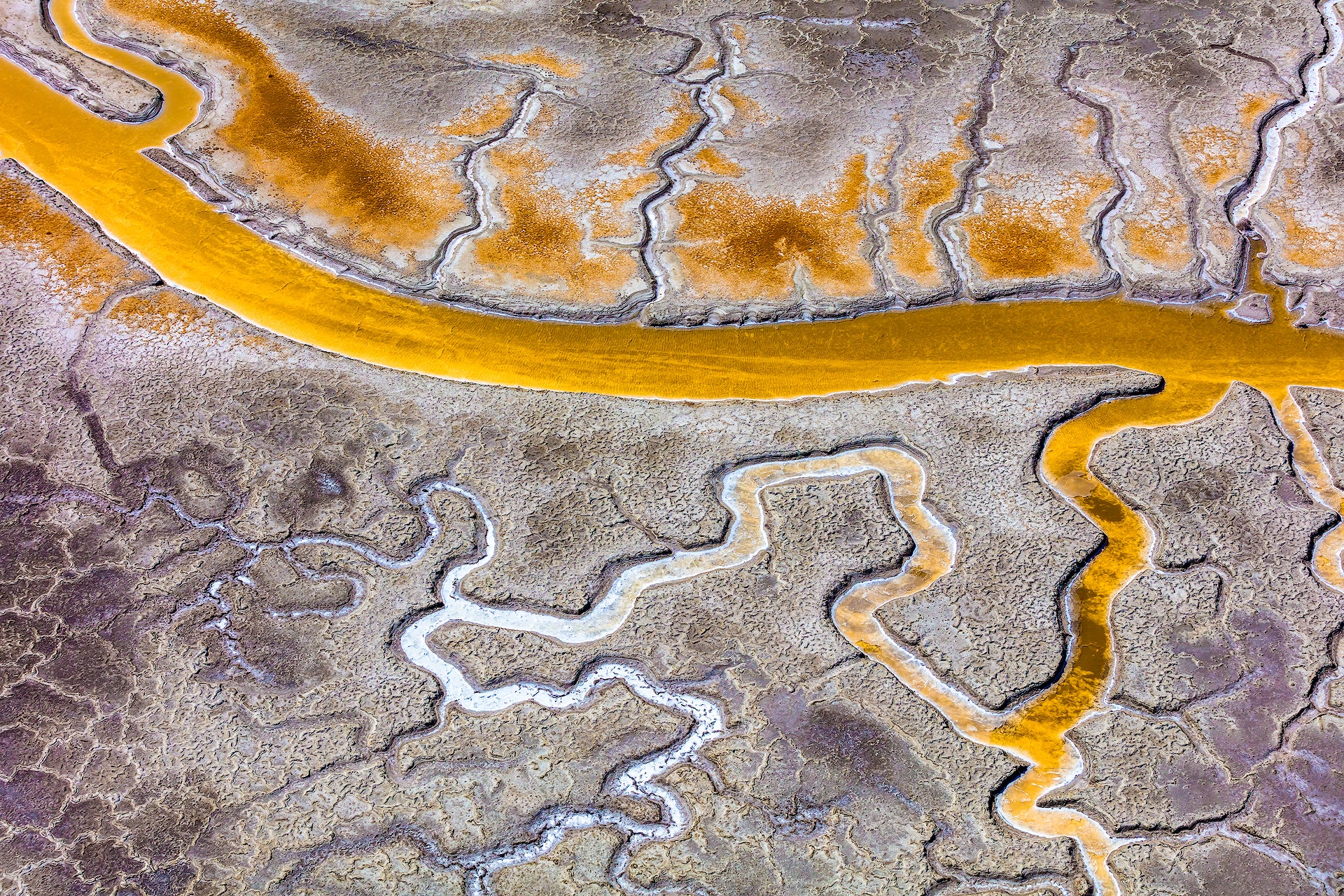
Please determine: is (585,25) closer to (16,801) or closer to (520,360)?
(520,360)

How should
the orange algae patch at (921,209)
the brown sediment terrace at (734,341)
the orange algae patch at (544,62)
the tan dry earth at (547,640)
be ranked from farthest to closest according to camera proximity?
the orange algae patch at (544,62) < the orange algae patch at (921,209) < the brown sediment terrace at (734,341) < the tan dry earth at (547,640)

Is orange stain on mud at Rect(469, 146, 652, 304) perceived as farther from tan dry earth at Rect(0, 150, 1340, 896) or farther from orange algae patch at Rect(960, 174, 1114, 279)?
orange algae patch at Rect(960, 174, 1114, 279)

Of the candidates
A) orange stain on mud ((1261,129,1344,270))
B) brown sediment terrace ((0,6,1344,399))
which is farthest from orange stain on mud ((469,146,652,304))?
orange stain on mud ((1261,129,1344,270))

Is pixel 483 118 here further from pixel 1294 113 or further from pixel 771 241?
pixel 1294 113

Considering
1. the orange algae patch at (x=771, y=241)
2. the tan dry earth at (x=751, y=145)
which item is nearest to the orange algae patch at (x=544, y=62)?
the tan dry earth at (x=751, y=145)

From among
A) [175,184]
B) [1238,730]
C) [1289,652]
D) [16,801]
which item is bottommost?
[16,801]

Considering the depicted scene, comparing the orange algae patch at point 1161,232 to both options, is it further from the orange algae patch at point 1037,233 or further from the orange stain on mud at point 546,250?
the orange stain on mud at point 546,250

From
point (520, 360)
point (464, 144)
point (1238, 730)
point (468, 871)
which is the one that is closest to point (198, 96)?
point (464, 144)
